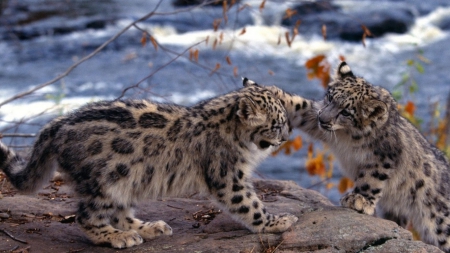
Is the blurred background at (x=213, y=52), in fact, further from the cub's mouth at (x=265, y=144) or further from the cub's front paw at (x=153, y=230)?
the cub's front paw at (x=153, y=230)

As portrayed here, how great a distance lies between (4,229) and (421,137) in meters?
4.41

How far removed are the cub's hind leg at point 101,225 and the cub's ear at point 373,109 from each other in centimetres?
249

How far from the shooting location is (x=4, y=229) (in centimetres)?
609

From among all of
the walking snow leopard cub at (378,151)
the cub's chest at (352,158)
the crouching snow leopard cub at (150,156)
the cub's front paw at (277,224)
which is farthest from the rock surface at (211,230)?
the walking snow leopard cub at (378,151)

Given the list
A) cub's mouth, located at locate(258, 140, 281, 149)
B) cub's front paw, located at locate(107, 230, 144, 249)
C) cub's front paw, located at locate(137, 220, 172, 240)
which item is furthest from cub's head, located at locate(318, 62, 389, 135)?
cub's front paw, located at locate(107, 230, 144, 249)

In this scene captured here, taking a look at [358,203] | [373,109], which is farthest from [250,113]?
[358,203]

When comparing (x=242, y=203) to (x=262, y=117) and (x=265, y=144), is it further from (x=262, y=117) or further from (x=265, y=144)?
(x=262, y=117)

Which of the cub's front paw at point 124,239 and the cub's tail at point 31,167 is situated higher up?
the cub's tail at point 31,167

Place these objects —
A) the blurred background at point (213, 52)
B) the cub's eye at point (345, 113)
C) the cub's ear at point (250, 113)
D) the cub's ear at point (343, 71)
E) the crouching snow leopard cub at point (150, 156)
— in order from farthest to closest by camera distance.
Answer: the blurred background at point (213, 52) → the cub's ear at point (343, 71) → the cub's eye at point (345, 113) → the cub's ear at point (250, 113) → the crouching snow leopard cub at point (150, 156)

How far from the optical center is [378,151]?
6.81 m

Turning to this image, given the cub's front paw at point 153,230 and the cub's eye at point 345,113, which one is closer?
the cub's front paw at point 153,230

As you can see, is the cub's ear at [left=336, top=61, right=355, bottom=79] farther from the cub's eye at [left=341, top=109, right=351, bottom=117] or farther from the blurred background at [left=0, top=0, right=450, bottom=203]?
the blurred background at [left=0, top=0, right=450, bottom=203]

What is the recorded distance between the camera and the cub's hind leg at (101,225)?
18.7ft

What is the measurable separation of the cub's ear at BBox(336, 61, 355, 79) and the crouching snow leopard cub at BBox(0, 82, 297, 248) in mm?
1163
